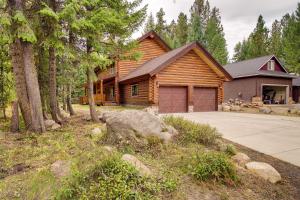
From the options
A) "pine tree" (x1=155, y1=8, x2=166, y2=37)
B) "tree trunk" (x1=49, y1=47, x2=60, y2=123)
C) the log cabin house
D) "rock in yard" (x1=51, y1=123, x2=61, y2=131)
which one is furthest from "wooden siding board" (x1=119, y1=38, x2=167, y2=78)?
"pine tree" (x1=155, y1=8, x2=166, y2=37)

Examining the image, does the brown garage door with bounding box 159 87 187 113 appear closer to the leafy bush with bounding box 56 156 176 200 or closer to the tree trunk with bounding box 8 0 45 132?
the tree trunk with bounding box 8 0 45 132

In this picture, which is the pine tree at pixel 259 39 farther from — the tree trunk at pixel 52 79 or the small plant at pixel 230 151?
the small plant at pixel 230 151

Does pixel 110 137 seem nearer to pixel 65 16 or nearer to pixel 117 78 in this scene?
pixel 65 16

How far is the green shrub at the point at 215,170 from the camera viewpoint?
3941mm

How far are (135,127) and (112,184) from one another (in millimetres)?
2545

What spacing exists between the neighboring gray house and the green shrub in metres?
23.4

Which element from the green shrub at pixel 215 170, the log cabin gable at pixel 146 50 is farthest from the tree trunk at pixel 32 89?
the log cabin gable at pixel 146 50

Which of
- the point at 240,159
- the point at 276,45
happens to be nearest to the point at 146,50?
the point at 240,159

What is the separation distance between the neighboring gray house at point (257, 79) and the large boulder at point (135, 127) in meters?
22.3

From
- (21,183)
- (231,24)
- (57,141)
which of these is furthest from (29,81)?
(231,24)

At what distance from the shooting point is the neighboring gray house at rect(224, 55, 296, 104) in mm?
25062

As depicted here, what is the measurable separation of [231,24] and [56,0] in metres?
49.7

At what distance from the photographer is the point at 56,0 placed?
855 centimetres

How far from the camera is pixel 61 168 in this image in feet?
13.8
